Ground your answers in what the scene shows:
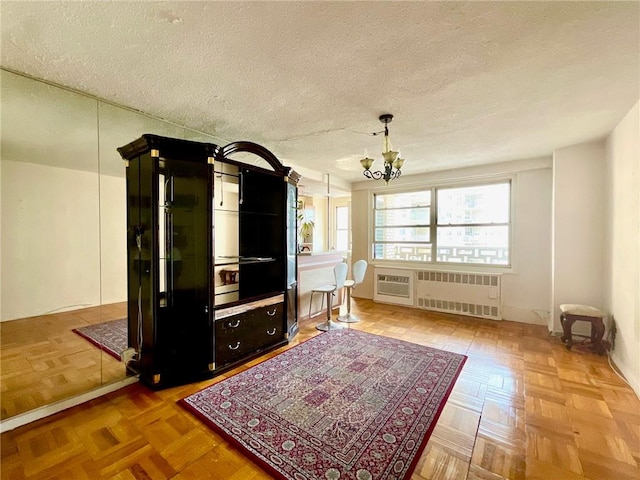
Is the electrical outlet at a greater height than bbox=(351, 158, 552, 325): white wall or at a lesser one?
lesser

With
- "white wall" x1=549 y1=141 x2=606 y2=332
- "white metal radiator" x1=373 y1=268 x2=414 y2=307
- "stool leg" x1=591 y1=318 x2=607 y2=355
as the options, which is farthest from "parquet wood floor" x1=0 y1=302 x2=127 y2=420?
"white wall" x1=549 y1=141 x2=606 y2=332

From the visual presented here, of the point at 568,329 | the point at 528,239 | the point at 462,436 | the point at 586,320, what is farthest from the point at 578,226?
the point at 462,436

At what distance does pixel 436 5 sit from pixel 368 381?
2665 millimetres

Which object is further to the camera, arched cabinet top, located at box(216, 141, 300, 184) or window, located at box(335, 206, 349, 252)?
window, located at box(335, 206, 349, 252)

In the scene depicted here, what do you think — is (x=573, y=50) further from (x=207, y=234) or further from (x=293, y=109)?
(x=207, y=234)

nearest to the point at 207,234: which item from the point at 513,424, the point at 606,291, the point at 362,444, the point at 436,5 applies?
the point at 362,444

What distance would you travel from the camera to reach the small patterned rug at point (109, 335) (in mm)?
2467

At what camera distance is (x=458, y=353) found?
10.2 ft

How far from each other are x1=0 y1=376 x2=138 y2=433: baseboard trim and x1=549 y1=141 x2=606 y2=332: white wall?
16.6 ft

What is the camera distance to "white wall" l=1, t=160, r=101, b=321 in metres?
2.07

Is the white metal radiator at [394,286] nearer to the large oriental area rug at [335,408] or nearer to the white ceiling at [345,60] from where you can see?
the large oriental area rug at [335,408]

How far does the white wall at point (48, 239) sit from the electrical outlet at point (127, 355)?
1.65 ft

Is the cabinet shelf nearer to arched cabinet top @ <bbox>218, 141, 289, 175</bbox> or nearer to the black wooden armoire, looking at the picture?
the black wooden armoire

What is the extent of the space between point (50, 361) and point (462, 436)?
3.23 metres
